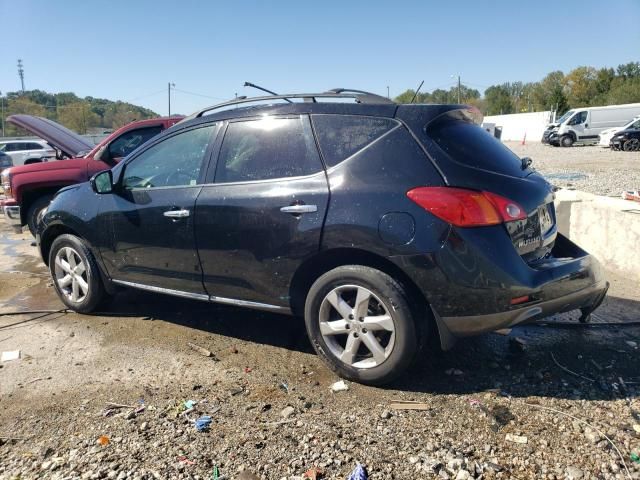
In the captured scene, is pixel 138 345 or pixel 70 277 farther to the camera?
pixel 70 277

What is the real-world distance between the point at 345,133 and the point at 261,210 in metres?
0.77

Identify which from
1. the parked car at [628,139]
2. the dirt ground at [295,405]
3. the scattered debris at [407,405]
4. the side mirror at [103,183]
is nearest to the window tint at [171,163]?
the side mirror at [103,183]

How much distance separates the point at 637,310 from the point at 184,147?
4.19m

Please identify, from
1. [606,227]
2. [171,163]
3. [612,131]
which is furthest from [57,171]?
[612,131]

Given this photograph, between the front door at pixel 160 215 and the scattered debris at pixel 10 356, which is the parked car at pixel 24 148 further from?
the scattered debris at pixel 10 356

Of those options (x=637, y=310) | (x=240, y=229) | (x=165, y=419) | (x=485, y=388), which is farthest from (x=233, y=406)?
(x=637, y=310)

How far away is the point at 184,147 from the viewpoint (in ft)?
14.1

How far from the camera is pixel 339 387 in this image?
3.40m

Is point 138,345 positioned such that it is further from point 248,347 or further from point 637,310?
point 637,310

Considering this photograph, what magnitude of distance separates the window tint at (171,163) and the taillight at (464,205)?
1836mm

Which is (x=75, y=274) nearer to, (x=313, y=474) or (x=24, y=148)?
(x=313, y=474)

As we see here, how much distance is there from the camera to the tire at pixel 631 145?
26.7 metres

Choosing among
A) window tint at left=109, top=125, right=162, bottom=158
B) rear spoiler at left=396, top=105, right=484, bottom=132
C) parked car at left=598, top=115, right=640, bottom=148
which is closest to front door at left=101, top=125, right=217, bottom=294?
rear spoiler at left=396, top=105, right=484, bottom=132

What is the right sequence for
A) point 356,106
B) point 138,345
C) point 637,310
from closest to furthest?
1. point 356,106
2. point 138,345
3. point 637,310
